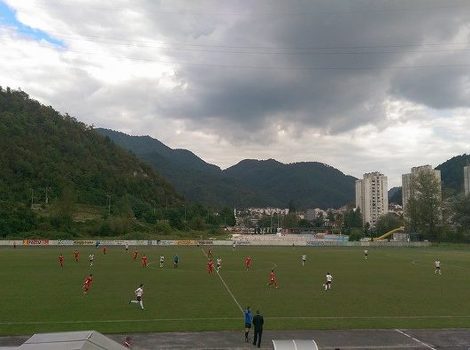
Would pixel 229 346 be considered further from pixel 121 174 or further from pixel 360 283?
pixel 121 174

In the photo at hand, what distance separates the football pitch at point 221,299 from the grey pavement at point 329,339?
3.24 feet

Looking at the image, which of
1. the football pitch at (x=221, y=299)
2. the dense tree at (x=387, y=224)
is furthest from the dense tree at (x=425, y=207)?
the football pitch at (x=221, y=299)

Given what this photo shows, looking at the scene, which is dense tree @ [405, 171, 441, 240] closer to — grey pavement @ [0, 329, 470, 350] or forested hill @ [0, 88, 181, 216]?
forested hill @ [0, 88, 181, 216]

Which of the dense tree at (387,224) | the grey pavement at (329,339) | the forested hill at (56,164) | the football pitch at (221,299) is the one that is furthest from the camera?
the dense tree at (387,224)

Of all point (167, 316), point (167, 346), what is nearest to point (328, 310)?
point (167, 316)

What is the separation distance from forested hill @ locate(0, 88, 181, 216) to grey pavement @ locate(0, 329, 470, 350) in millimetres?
106496

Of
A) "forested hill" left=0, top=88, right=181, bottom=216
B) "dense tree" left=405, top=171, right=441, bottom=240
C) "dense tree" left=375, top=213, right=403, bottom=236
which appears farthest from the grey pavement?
"dense tree" left=375, top=213, right=403, bottom=236

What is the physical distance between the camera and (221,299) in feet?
90.7

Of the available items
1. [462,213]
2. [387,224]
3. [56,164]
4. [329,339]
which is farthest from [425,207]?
[56,164]

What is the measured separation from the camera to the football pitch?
2122cm

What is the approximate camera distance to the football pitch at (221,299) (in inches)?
835

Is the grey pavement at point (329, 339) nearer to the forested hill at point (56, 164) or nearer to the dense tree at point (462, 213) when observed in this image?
the dense tree at point (462, 213)

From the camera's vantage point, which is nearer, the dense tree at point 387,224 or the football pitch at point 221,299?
the football pitch at point 221,299

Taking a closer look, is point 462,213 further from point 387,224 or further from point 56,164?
point 56,164
